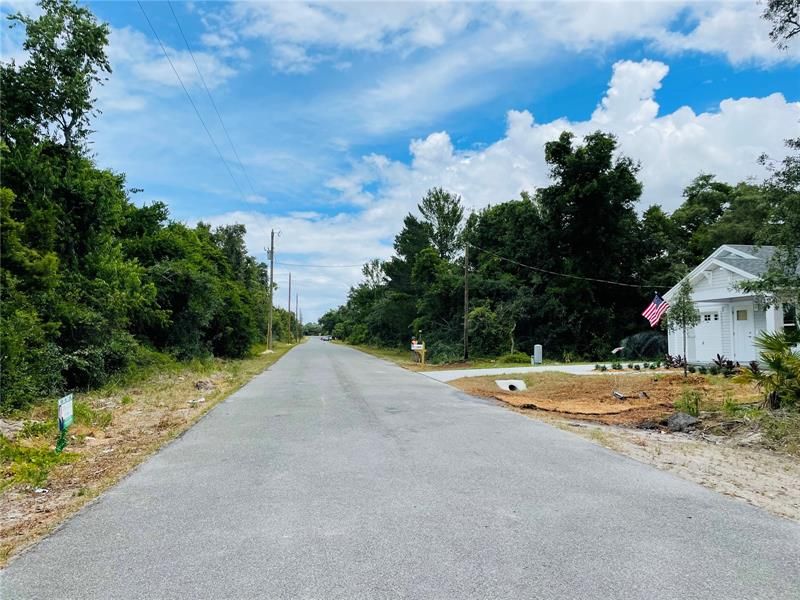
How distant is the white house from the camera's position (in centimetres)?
2220

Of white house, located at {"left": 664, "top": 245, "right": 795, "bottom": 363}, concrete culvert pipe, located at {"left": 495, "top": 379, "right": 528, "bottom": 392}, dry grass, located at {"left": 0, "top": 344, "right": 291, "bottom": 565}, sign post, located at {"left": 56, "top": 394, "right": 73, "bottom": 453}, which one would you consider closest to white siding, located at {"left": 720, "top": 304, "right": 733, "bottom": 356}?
white house, located at {"left": 664, "top": 245, "right": 795, "bottom": 363}

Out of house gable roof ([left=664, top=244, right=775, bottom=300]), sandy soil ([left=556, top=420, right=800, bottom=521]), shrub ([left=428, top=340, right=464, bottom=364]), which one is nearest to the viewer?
sandy soil ([left=556, top=420, right=800, bottom=521])

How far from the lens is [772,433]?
8516mm

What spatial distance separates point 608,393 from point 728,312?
1217 cm

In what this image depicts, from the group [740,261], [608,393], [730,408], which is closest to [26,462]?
[730,408]

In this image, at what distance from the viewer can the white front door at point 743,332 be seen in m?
22.8

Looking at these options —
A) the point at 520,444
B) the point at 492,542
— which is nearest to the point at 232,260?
the point at 520,444

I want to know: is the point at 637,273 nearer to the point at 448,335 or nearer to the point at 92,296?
the point at 448,335

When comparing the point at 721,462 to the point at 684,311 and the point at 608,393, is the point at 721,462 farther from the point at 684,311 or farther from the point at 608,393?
the point at 684,311

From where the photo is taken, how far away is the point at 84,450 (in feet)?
26.9

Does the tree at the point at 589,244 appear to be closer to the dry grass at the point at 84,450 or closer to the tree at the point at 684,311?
the tree at the point at 684,311

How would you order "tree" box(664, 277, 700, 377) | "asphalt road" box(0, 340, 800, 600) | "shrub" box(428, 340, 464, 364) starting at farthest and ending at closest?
"shrub" box(428, 340, 464, 364), "tree" box(664, 277, 700, 377), "asphalt road" box(0, 340, 800, 600)

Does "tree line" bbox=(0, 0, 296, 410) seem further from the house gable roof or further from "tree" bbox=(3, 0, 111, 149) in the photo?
the house gable roof

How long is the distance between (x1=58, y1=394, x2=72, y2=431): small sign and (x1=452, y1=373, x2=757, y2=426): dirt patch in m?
9.47
